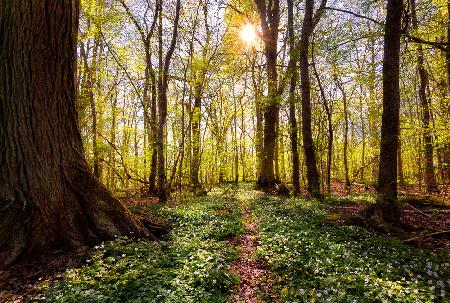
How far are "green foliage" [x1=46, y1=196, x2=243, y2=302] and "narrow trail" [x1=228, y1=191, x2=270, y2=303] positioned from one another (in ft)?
0.73

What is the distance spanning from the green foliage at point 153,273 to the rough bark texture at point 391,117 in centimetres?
487

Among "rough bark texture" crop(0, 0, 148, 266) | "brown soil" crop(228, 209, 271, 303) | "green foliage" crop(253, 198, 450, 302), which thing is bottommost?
"brown soil" crop(228, 209, 271, 303)

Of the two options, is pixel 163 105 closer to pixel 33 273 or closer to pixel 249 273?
pixel 33 273

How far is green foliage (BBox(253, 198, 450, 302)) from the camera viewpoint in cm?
463

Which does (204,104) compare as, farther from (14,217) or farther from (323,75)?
(14,217)

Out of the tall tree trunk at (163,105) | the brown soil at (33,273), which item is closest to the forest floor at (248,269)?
the brown soil at (33,273)

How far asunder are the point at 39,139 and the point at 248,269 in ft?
17.6

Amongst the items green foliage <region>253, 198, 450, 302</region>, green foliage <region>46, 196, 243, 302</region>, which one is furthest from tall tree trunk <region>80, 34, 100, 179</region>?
green foliage <region>253, 198, 450, 302</region>

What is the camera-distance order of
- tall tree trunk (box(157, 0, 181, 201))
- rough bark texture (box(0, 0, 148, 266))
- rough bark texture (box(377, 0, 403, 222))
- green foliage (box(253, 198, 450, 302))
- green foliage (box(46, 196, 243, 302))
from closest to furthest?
green foliage (box(253, 198, 450, 302))
green foliage (box(46, 196, 243, 302))
rough bark texture (box(0, 0, 148, 266))
rough bark texture (box(377, 0, 403, 222))
tall tree trunk (box(157, 0, 181, 201))

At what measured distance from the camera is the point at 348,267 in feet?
18.2

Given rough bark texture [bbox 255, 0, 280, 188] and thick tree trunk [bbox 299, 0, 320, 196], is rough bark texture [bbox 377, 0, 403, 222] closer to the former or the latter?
thick tree trunk [bbox 299, 0, 320, 196]

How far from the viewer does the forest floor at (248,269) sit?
4730 mm

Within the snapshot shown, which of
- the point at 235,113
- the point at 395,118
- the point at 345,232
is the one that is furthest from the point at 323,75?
the point at 345,232

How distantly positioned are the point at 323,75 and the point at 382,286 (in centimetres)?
2495
